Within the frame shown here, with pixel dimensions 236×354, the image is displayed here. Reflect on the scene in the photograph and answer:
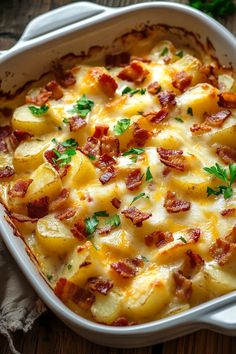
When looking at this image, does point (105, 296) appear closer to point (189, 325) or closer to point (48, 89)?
point (189, 325)

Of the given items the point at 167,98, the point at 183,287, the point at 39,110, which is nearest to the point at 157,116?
the point at 167,98

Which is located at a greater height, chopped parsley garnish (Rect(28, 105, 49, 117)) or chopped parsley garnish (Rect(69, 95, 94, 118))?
chopped parsley garnish (Rect(69, 95, 94, 118))

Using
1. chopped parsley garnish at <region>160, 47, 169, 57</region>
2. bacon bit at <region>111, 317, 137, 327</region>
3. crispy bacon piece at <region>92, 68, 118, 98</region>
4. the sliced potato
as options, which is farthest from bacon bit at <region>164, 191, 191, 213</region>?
chopped parsley garnish at <region>160, 47, 169, 57</region>

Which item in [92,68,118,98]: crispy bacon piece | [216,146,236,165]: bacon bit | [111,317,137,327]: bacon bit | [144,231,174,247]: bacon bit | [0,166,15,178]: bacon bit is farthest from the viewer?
[92,68,118,98]: crispy bacon piece

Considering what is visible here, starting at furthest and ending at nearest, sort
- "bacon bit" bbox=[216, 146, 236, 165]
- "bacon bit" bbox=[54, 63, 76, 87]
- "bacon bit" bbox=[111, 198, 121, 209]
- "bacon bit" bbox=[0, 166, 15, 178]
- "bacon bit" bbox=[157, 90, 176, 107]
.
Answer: "bacon bit" bbox=[54, 63, 76, 87], "bacon bit" bbox=[157, 90, 176, 107], "bacon bit" bbox=[0, 166, 15, 178], "bacon bit" bbox=[216, 146, 236, 165], "bacon bit" bbox=[111, 198, 121, 209]

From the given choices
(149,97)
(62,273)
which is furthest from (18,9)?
(62,273)

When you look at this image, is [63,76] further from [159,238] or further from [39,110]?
[159,238]

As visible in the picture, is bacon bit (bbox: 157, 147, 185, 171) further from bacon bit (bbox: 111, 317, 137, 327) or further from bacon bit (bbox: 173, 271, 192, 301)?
bacon bit (bbox: 111, 317, 137, 327)

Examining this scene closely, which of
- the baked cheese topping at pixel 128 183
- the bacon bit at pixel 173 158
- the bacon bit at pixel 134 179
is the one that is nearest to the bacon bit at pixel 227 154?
the baked cheese topping at pixel 128 183
